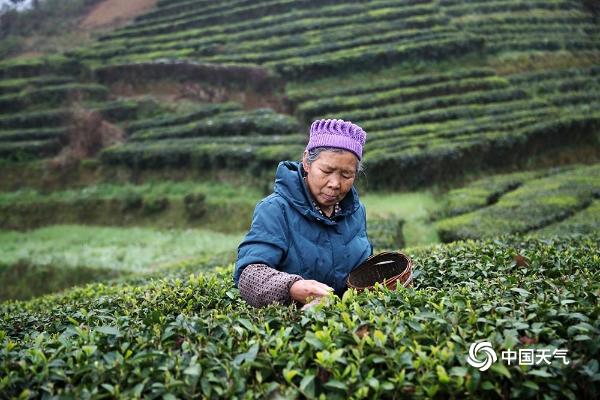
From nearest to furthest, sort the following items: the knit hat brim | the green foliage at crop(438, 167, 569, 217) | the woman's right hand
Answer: the woman's right hand < the knit hat brim < the green foliage at crop(438, 167, 569, 217)

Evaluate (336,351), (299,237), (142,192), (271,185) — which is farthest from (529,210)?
(142,192)

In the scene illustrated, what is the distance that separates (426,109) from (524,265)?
686 inches

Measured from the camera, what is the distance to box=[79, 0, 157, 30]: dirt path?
34.0 m

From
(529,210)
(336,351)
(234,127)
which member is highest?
(336,351)

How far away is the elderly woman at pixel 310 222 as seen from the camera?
3.25m

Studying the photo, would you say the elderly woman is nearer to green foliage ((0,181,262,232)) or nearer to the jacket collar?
the jacket collar

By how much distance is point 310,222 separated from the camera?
3.46m

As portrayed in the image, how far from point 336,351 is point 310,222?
1281 mm

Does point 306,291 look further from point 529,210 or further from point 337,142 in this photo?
point 529,210

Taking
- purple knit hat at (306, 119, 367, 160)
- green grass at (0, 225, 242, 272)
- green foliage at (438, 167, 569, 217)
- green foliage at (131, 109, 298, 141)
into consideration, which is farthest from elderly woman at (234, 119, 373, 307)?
green foliage at (131, 109, 298, 141)

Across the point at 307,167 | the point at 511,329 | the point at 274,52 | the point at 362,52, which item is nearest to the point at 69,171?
the point at 274,52

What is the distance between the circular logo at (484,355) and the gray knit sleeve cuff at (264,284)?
1.06 m

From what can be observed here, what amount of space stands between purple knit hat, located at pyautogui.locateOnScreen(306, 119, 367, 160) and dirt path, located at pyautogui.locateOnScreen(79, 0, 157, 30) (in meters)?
33.5

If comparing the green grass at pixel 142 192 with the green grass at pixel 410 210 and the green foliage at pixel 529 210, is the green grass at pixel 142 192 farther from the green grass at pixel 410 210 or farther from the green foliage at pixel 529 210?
the green foliage at pixel 529 210
